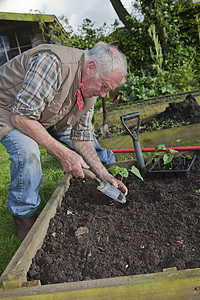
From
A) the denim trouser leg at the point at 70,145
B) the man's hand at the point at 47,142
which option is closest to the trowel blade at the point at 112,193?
the man's hand at the point at 47,142

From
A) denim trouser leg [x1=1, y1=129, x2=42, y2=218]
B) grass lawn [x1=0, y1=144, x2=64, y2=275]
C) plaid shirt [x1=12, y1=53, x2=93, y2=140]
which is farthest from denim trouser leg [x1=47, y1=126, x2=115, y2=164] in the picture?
plaid shirt [x1=12, y1=53, x2=93, y2=140]

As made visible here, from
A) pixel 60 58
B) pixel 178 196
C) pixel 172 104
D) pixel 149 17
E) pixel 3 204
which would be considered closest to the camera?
pixel 60 58

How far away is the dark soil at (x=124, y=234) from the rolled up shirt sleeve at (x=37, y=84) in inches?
29.4

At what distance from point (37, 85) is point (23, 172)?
0.61 m

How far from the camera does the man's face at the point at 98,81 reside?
1.94 metres

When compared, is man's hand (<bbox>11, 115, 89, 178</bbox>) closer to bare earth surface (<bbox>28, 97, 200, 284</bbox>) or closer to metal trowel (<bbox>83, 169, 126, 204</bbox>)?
metal trowel (<bbox>83, 169, 126, 204</bbox>)

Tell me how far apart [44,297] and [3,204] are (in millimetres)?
1732

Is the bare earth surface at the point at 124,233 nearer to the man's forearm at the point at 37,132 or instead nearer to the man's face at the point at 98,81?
the man's forearm at the point at 37,132

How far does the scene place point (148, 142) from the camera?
11.3 ft

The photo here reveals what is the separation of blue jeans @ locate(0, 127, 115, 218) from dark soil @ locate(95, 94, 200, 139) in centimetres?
199

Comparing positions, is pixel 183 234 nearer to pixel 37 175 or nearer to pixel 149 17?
pixel 37 175

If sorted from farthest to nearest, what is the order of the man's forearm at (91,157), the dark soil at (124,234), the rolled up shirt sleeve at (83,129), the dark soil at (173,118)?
1. the dark soil at (173,118)
2. the rolled up shirt sleeve at (83,129)
3. the man's forearm at (91,157)
4. the dark soil at (124,234)

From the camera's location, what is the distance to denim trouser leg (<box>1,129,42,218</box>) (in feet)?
6.46

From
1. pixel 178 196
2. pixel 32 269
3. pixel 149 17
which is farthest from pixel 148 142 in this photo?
pixel 149 17
